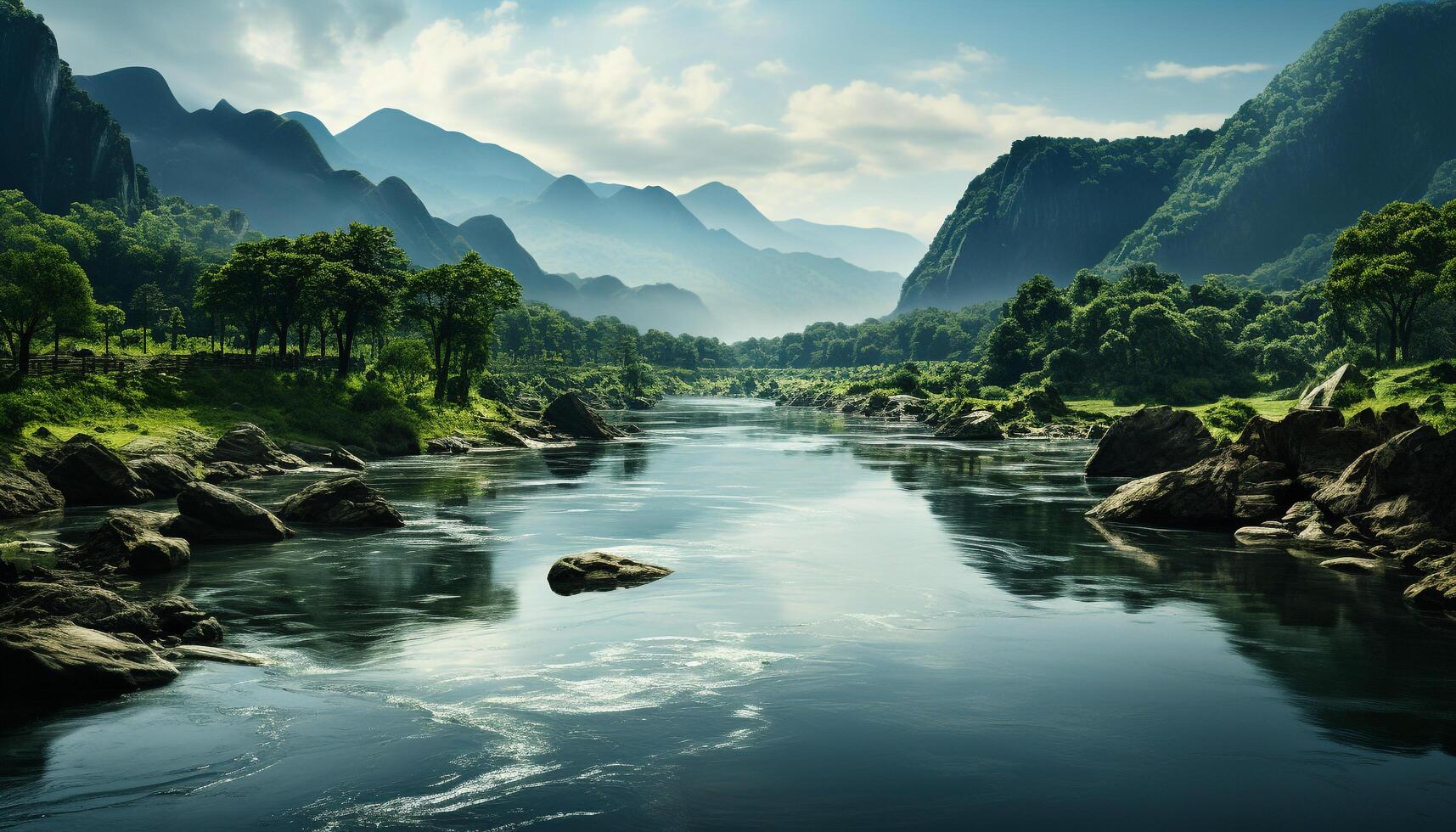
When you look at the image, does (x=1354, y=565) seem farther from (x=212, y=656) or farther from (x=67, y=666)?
(x=67, y=666)

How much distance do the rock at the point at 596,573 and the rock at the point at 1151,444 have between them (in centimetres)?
4967

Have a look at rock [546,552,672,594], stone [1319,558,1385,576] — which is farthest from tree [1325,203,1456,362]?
rock [546,552,672,594]

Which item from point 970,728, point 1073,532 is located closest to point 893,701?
point 970,728

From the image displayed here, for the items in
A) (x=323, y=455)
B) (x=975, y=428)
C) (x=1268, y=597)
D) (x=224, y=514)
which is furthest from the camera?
(x=975, y=428)

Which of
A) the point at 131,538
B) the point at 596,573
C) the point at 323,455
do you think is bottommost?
the point at 596,573

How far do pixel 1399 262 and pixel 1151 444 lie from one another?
48327mm

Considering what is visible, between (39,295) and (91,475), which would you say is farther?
(39,295)

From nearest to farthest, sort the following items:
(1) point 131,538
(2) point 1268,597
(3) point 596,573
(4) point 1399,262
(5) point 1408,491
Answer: (2) point 1268,597, (1) point 131,538, (3) point 596,573, (5) point 1408,491, (4) point 1399,262

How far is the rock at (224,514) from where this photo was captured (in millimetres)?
45250

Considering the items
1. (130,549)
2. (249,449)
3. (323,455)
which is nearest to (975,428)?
(323,455)

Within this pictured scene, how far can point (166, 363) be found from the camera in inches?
3489

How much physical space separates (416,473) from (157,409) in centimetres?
2251

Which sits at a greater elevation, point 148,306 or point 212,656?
point 148,306

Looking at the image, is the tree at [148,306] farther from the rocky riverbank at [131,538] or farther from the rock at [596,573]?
the rock at [596,573]
